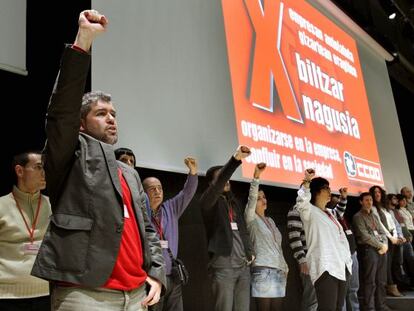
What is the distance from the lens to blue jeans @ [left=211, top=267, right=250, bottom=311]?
2.72 m

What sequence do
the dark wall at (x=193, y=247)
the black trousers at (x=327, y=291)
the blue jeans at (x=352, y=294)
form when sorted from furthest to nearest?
the blue jeans at (x=352, y=294)
the dark wall at (x=193, y=247)
the black trousers at (x=327, y=291)

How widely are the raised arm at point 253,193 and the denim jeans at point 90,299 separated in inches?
80.3

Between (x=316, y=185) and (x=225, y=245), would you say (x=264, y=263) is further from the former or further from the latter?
(x=316, y=185)

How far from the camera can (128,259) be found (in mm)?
1144

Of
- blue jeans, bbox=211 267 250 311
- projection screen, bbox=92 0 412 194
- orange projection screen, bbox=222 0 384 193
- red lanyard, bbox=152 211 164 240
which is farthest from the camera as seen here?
orange projection screen, bbox=222 0 384 193

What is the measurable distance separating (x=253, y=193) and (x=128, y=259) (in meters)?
2.05

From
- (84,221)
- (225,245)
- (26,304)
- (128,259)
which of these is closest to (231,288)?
(225,245)

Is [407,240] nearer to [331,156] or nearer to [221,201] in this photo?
[331,156]

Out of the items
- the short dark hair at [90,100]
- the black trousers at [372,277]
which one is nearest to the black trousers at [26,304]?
the short dark hair at [90,100]

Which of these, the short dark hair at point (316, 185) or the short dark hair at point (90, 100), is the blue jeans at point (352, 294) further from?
the short dark hair at point (90, 100)

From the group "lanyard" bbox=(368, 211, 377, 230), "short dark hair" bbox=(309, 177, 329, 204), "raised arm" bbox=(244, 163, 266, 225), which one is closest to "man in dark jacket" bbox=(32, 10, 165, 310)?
"raised arm" bbox=(244, 163, 266, 225)

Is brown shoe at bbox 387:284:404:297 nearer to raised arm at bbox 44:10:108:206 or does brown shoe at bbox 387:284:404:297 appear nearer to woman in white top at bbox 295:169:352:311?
woman in white top at bbox 295:169:352:311

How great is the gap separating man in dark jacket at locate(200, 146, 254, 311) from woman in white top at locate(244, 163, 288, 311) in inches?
9.1

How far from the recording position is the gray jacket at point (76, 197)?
3.45ft
